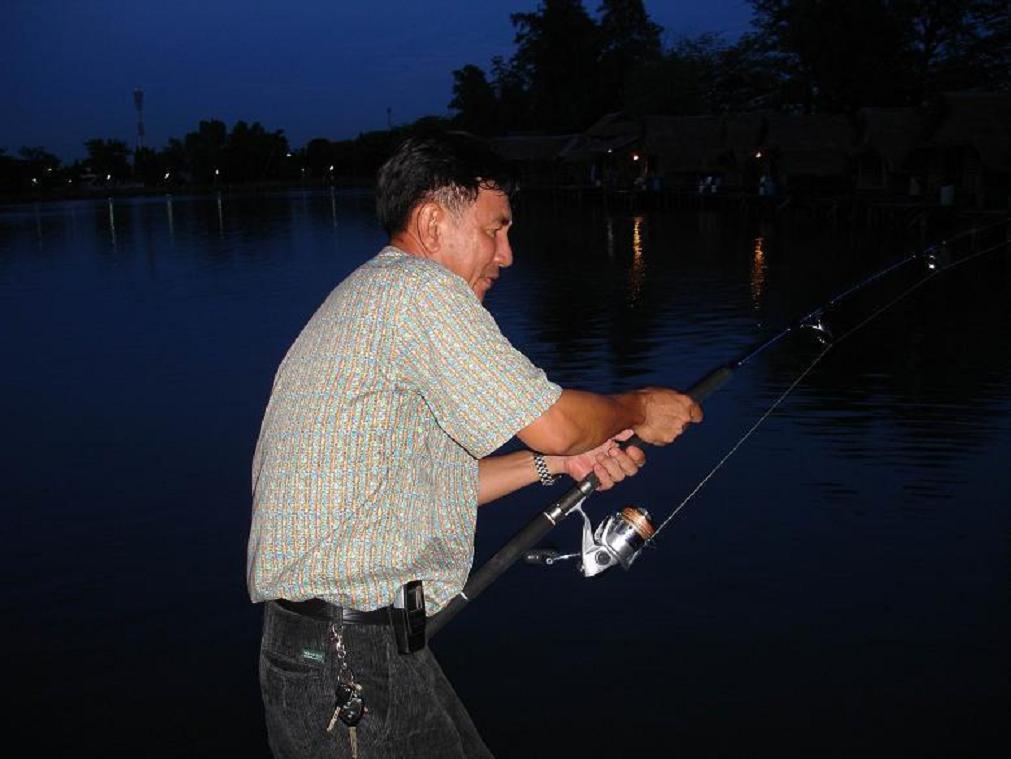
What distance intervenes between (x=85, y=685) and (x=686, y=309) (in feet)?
45.0

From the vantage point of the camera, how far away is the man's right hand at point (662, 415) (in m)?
2.53

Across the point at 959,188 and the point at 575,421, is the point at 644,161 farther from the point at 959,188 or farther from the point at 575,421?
the point at 575,421

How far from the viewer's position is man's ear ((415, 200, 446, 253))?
2326 mm

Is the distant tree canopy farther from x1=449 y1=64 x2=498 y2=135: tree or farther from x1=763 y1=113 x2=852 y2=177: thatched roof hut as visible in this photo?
x1=763 y1=113 x2=852 y2=177: thatched roof hut

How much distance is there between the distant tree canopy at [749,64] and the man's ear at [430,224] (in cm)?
5942

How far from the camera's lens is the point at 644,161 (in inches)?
2542

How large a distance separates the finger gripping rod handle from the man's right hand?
0.96 feet

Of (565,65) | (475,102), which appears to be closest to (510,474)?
(565,65)

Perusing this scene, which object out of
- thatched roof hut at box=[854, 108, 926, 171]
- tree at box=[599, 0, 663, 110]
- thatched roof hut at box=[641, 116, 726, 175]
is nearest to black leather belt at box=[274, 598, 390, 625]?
thatched roof hut at box=[854, 108, 926, 171]

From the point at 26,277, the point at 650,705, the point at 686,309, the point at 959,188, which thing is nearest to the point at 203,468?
the point at 650,705

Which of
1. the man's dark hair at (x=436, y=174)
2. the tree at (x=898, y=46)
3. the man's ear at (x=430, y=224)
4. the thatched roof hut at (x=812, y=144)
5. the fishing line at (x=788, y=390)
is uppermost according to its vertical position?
the tree at (x=898, y=46)

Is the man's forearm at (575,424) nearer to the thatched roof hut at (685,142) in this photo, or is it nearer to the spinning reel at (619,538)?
the spinning reel at (619,538)

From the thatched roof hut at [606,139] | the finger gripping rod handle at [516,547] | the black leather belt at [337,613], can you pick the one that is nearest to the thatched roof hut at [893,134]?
the thatched roof hut at [606,139]

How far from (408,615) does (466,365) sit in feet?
1.82
